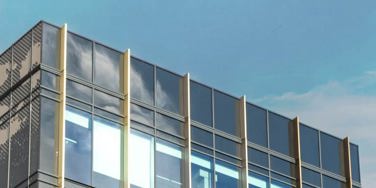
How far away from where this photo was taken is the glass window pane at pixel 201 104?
4562 centimetres

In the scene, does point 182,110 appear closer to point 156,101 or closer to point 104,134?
point 156,101

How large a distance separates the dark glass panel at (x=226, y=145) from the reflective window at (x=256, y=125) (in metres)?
0.95

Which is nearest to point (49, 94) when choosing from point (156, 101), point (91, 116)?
point (91, 116)

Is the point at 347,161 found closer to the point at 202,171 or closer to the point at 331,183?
the point at 331,183

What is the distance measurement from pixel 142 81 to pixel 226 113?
175 inches

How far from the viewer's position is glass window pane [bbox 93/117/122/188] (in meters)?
41.4

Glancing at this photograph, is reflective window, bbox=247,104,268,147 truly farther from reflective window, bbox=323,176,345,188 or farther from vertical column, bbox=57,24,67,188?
vertical column, bbox=57,24,67,188

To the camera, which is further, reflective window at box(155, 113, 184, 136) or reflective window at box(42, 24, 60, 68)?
reflective window at box(155, 113, 184, 136)

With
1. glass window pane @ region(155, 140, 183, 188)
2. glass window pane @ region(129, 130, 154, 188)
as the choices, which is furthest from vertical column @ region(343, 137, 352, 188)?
glass window pane @ region(129, 130, 154, 188)

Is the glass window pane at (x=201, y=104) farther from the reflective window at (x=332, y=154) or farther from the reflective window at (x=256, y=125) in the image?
the reflective window at (x=332, y=154)

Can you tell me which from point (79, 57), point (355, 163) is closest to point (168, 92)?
point (79, 57)

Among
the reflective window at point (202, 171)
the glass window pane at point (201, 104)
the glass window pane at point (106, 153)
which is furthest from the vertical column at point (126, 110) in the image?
the glass window pane at point (201, 104)

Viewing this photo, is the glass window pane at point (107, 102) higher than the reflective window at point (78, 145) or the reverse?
higher

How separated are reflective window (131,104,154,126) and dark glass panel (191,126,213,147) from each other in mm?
2090
